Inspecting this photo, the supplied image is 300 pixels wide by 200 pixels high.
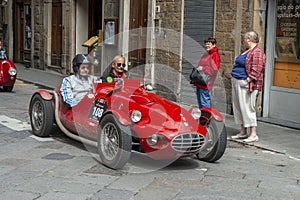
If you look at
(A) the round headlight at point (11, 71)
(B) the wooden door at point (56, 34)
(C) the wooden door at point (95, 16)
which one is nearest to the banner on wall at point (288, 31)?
(A) the round headlight at point (11, 71)

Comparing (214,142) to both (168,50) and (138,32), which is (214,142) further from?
(138,32)

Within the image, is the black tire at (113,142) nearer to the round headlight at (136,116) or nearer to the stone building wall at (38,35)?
the round headlight at (136,116)

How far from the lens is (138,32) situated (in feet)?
46.4

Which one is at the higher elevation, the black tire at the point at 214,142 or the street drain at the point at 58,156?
the black tire at the point at 214,142

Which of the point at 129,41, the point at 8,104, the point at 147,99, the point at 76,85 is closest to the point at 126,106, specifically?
the point at 147,99

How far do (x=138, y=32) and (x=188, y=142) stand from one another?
834cm

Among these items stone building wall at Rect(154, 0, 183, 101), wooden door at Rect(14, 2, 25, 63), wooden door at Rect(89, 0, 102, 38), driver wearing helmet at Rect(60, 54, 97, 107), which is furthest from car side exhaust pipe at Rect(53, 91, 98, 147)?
wooden door at Rect(14, 2, 25, 63)

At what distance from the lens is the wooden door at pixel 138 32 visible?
14.0m

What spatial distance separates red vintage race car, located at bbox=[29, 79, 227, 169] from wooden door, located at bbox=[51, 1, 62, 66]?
11.3 m

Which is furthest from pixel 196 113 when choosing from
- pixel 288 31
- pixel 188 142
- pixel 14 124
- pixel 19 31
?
pixel 19 31

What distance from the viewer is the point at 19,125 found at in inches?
356

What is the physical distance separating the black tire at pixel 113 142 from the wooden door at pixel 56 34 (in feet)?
40.5

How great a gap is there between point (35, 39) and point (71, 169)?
14.3m

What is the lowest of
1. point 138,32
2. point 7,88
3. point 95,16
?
point 7,88
